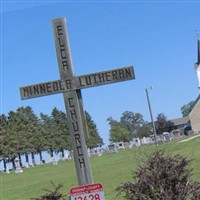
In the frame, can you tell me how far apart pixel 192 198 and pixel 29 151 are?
86.0m

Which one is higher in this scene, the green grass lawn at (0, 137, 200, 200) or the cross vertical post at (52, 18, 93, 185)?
the cross vertical post at (52, 18, 93, 185)

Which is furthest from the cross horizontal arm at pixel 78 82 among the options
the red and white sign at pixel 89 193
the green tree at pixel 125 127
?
the green tree at pixel 125 127

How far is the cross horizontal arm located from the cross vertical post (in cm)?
6

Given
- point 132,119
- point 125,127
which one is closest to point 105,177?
point 125,127

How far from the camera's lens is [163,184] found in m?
7.84

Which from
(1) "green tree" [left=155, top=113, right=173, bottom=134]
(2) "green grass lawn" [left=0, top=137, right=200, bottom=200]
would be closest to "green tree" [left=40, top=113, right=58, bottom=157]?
(1) "green tree" [left=155, top=113, right=173, bottom=134]

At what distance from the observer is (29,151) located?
303ft

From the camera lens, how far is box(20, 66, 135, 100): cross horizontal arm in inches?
315

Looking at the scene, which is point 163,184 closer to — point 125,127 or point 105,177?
point 105,177

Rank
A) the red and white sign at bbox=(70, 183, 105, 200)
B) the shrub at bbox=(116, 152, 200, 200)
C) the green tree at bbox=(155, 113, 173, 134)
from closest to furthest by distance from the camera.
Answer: the red and white sign at bbox=(70, 183, 105, 200) → the shrub at bbox=(116, 152, 200, 200) → the green tree at bbox=(155, 113, 173, 134)

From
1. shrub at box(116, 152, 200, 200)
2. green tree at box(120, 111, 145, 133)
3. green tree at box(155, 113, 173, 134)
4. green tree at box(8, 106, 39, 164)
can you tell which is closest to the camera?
shrub at box(116, 152, 200, 200)

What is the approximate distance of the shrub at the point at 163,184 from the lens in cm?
777

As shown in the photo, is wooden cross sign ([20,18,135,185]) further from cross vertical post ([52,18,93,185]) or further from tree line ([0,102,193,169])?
tree line ([0,102,193,169])

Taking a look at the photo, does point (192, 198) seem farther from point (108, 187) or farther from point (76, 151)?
point (108, 187)
